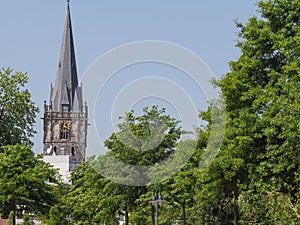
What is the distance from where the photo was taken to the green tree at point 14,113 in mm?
56062

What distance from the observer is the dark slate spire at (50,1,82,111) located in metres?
151

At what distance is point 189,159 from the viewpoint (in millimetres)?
33656

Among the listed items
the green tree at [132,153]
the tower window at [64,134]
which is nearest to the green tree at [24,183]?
the green tree at [132,153]

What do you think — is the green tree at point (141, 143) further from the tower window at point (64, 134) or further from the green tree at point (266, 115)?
the tower window at point (64, 134)

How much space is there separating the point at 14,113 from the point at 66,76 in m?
101

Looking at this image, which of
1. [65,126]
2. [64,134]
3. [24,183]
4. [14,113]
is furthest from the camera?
[65,126]

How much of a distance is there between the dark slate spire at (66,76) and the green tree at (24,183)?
110 m

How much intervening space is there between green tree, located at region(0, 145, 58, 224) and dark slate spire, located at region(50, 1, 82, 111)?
10991cm

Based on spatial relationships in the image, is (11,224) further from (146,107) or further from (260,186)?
(260,186)

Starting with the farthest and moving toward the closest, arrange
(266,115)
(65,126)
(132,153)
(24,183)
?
(65,126), (24,183), (132,153), (266,115)

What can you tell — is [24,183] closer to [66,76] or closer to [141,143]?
[141,143]

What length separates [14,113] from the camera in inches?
2221

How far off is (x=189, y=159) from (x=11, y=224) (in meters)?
14.1

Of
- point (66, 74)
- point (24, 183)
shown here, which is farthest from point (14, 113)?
point (66, 74)
